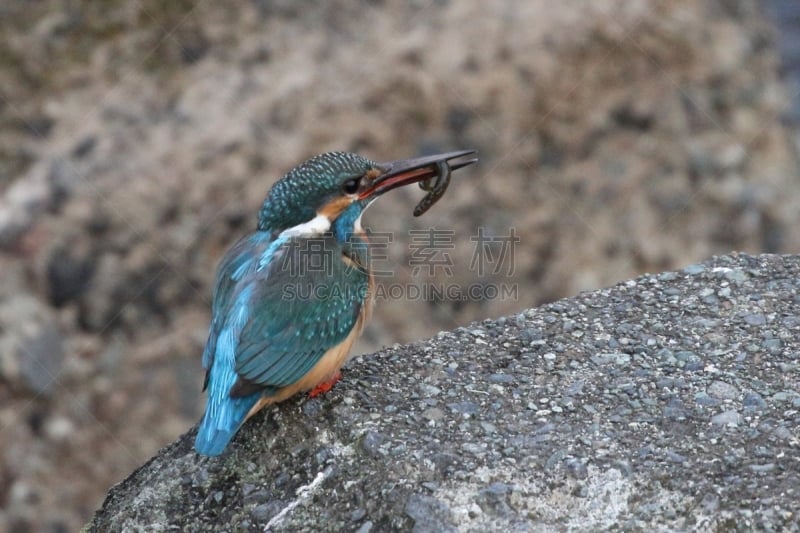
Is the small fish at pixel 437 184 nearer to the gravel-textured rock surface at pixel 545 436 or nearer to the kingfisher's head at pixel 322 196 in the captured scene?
the kingfisher's head at pixel 322 196

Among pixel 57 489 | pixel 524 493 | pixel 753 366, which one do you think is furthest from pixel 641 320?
pixel 57 489

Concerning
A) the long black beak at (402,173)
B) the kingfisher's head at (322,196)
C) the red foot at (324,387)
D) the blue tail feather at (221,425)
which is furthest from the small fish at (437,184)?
the blue tail feather at (221,425)

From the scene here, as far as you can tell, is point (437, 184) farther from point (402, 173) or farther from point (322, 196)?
point (322, 196)

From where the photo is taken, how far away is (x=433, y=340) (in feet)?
12.6

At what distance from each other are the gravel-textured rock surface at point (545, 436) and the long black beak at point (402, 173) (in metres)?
0.56

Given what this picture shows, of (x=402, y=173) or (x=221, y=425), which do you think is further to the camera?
(x=402, y=173)

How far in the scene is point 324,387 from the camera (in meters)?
3.55

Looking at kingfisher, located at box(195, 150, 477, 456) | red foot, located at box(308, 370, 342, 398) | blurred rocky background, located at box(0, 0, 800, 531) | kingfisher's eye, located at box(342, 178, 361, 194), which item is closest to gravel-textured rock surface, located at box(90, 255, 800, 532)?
red foot, located at box(308, 370, 342, 398)

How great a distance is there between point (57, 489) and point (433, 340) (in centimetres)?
257

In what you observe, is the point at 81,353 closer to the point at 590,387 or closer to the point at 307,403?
the point at 307,403

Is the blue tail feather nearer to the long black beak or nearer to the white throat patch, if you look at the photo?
the white throat patch

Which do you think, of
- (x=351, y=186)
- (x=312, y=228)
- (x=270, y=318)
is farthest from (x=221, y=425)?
(x=351, y=186)

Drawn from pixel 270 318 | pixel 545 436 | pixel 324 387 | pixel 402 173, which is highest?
pixel 402 173

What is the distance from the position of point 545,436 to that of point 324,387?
0.75m
